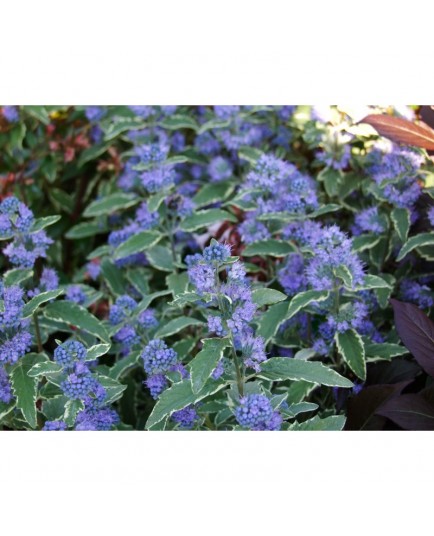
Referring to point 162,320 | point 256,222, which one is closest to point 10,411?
point 162,320

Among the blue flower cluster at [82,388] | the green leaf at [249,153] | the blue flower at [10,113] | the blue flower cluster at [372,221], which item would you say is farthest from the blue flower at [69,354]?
the blue flower at [10,113]

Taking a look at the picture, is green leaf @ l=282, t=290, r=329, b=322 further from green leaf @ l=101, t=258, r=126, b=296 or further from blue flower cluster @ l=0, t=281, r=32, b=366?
green leaf @ l=101, t=258, r=126, b=296

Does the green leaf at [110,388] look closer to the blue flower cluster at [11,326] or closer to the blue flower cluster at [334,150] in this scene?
the blue flower cluster at [11,326]

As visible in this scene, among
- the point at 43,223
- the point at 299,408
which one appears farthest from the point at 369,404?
the point at 43,223

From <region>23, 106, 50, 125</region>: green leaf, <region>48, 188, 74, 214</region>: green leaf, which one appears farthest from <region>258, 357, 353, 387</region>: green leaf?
<region>48, 188, 74, 214</region>: green leaf

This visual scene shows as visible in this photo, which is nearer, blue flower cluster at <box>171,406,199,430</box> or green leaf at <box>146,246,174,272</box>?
blue flower cluster at <box>171,406,199,430</box>

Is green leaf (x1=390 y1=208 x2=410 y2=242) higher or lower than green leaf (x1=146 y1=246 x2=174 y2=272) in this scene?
higher

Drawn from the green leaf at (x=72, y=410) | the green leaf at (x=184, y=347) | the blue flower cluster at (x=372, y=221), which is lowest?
the green leaf at (x=184, y=347)
